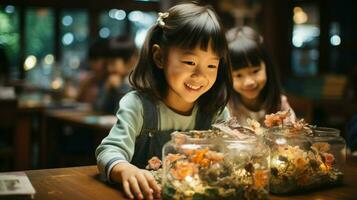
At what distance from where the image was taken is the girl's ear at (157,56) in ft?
5.50

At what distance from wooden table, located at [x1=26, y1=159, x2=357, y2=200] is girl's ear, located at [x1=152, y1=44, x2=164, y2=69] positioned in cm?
41

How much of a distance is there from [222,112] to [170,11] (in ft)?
1.34

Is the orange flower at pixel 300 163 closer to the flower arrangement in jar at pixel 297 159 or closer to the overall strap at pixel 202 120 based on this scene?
the flower arrangement in jar at pixel 297 159

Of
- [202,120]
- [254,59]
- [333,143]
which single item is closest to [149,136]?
[202,120]

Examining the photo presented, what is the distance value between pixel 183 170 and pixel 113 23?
320 inches

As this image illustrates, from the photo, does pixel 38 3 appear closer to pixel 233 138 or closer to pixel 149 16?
pixel 149 16

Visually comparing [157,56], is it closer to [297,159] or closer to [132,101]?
[132,101]

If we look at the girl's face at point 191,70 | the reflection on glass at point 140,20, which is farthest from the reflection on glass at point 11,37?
the girl's face at point 191,70

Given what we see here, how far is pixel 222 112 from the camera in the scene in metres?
1.83

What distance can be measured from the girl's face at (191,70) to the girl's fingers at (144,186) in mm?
395

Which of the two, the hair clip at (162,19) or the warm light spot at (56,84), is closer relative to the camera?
the hair clip at (162,19)

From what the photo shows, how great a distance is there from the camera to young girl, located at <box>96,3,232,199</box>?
1480mm

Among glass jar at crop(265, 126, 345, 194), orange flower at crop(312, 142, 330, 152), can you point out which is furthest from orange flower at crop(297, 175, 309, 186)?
orange flower at crop(312, 142, 330, 152)

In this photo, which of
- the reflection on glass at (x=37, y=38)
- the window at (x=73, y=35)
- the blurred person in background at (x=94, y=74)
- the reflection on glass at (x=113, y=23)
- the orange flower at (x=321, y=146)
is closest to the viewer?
the orange flower at (x=321, y=146)
